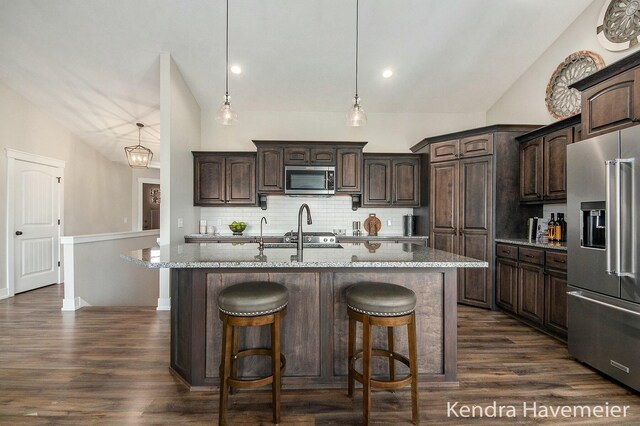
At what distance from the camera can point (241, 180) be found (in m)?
4.76

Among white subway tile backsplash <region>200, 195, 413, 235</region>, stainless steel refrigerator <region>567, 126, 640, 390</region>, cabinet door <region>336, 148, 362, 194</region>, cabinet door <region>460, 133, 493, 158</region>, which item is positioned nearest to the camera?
stainless steel refrigerator <region>567, 126, 640, 390</region>

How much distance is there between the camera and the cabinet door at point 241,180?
4.75 meters

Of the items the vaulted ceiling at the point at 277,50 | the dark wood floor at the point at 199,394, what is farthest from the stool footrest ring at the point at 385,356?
the vaulted ceiling at the point at 277,50

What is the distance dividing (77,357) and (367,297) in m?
2.59

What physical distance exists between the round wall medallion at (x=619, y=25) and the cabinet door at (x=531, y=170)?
1.15 metres

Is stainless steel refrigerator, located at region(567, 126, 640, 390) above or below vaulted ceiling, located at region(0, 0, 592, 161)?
below

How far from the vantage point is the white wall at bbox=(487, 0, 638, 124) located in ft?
11.1

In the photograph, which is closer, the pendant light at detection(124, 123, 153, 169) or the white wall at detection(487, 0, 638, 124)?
the white wall at detection(487, 0, 638, 124)

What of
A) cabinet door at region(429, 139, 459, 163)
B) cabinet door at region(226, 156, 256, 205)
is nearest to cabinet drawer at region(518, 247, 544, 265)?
cabinet door at region(429, 139, 459, 163)

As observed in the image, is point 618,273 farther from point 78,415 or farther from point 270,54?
point 270,54

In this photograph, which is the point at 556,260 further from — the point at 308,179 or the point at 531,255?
the point at 308,179

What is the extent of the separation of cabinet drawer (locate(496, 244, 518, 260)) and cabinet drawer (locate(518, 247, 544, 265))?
2.9 inches

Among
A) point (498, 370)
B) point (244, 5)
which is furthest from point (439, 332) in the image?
point (244, 5)

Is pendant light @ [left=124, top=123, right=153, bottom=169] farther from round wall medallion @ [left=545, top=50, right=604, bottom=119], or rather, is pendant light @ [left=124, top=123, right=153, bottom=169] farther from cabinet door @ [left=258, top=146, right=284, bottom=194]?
round wall medallion @ [left=545, top=50, right=604, bottom=119]
